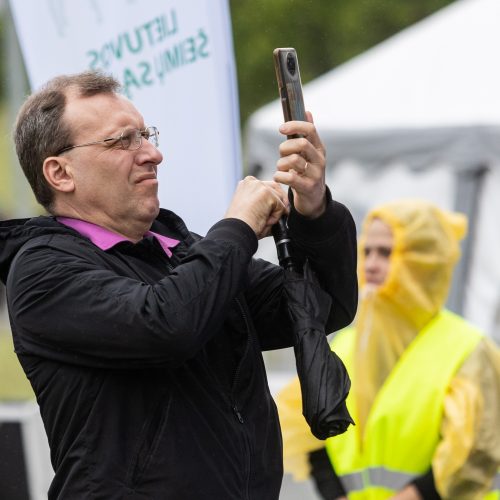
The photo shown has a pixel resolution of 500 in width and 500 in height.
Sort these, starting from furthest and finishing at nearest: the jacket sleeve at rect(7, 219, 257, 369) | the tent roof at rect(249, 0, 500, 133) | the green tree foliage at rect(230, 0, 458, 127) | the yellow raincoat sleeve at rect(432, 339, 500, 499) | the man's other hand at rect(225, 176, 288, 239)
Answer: the green tree foliage at rect(230, 0, 458, 127) < the tent roof at rect(249, 0, 500, 133) < the yellow raincoat sleeve at rect(432, 339, 500, 499) < the man's other hand at rect(225, 176, 288, 239) < the jacket sleeve at rect(7, 219, 257, 369)

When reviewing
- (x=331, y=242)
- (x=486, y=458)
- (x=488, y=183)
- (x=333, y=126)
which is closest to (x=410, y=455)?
(x=486, y=458)

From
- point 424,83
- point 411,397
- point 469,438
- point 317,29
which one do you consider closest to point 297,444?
point 411,397

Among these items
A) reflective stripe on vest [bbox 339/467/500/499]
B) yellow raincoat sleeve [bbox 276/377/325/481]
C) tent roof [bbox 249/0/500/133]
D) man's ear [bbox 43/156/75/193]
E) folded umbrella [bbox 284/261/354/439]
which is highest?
man's ear [bbox 43/156/75/193]

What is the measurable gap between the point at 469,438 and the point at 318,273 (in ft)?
5.04

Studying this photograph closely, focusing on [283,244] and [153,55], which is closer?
[283,244]

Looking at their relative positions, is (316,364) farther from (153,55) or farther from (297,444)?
(297,444)

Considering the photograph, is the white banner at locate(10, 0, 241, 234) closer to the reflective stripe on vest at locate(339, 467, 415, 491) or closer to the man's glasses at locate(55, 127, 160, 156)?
the man's glasses at locate(55, 127, 160, 156)

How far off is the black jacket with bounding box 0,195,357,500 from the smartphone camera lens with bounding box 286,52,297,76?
283mm

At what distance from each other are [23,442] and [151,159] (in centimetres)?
206

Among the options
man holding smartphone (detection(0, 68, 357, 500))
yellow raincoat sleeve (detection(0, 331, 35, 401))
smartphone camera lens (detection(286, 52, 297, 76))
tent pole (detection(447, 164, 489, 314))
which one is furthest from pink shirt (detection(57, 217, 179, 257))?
yellow raincoat sleeve (detection(0, 331, 35, 401))

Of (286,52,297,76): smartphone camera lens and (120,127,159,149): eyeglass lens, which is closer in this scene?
(286,52,297,76): smartphone camera lens

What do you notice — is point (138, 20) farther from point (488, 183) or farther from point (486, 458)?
point (488, 183)

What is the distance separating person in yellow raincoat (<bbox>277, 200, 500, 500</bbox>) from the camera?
358 cm

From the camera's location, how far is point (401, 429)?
368 cm
